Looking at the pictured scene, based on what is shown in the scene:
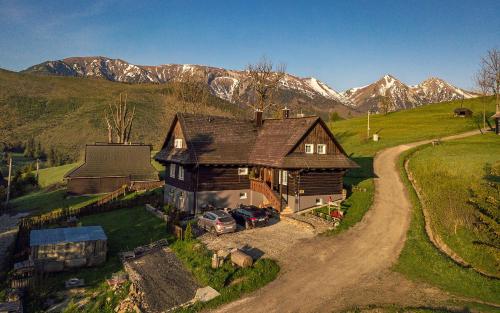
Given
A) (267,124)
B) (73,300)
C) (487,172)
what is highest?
(267,124)

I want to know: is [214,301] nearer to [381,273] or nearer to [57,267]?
[381,273]

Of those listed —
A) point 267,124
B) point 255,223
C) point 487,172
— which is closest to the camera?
point 255,223

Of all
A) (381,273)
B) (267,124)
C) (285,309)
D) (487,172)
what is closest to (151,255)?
(285,309)

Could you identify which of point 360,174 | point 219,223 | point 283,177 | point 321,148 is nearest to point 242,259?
point 219,223

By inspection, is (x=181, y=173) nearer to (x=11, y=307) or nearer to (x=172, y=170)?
(x=172, y=170)

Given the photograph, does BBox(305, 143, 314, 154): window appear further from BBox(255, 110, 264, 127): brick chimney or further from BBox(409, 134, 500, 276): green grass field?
BBox(409, 134, 500, 276): green grass field

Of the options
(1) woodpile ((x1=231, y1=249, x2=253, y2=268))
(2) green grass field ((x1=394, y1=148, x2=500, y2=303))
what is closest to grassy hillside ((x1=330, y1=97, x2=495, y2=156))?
(2) green grass field ((x1=394, y1=148, x2=500, y2=303))
